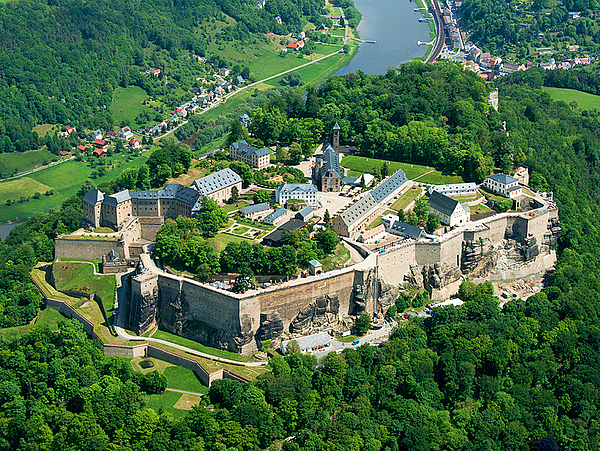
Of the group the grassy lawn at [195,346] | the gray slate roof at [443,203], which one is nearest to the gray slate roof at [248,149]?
the gray slate roof at [443,203]

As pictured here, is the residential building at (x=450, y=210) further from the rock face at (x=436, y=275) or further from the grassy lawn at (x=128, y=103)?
the grassy lawn at (x=128, y=103)

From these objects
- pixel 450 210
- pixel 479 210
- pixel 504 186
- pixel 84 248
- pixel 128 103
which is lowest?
pixel 128 103

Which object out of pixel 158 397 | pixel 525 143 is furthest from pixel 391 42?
pixel 158 397

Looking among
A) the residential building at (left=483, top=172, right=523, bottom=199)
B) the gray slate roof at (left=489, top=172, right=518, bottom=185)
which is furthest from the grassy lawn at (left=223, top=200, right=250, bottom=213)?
the gray slate roof at (left=489, top=172, right=518, bottom=185)

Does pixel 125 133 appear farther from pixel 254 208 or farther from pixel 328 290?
pixel 328 290

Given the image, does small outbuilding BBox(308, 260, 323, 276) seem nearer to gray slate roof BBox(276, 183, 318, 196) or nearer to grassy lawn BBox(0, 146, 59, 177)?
gray slate roof BBox(276, 183, 318, 196)

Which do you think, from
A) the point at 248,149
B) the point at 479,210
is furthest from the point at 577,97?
the point at 248,149
